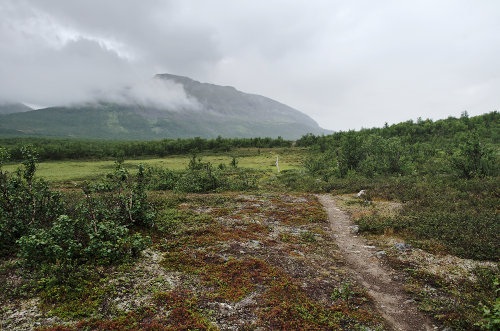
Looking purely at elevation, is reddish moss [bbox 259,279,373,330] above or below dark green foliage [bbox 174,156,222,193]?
below

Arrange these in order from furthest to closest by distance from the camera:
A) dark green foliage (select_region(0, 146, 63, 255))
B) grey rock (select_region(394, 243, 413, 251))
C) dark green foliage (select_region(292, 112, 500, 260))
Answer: dark green foliage (select_region(292, 112, 500, 260))
grey rock (select_region(394, 243, 413, 251))
dark green foliage (select_region(0, 146, 63, 255))

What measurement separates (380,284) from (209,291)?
701 cm

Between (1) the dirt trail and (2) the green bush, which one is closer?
(1) the dirt trail

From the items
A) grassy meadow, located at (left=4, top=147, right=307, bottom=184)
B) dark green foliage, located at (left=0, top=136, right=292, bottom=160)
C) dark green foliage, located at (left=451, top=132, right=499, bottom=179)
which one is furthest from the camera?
dark green foliage, located at (left=0, top=136, right=292, bottom=160)

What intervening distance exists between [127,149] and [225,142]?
39.1 m

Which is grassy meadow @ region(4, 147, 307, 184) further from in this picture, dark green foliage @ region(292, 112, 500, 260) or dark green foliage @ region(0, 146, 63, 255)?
dark green foliage @ region(0, 146, 63, 255)

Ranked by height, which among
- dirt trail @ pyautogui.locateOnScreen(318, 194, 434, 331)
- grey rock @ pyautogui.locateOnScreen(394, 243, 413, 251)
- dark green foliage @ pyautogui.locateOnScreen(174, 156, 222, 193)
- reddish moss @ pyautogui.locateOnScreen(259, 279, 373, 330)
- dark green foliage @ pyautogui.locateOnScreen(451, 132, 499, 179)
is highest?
dark green foliage @ pyautogui.locateOnScreen(451, 132, 499, 179)

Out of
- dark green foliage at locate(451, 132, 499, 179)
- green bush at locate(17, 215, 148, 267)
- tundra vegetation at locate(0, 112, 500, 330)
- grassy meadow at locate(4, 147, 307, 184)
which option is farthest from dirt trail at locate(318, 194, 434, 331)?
grassy meadow at locate(4, 147, 307, 184)

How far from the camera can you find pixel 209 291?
927 centimetres

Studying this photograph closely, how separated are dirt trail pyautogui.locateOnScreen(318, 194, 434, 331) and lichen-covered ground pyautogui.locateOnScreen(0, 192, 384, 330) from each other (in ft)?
1.78

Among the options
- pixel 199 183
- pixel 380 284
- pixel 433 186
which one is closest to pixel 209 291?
pixel 380 284

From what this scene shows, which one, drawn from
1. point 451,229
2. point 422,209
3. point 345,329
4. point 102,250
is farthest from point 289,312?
point 422,209

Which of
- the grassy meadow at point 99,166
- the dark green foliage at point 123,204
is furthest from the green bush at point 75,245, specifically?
the grassy meadow at point 99,166

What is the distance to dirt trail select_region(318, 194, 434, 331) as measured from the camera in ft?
26.7
